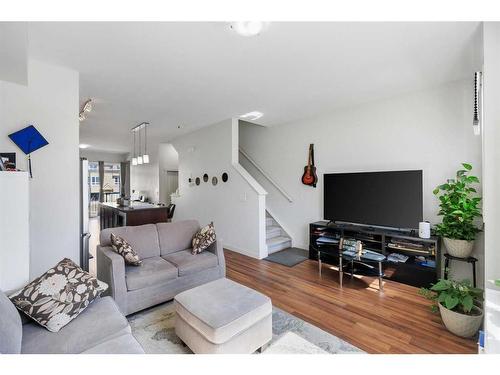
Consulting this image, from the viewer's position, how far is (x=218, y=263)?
111 inches

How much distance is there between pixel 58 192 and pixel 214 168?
2795mm

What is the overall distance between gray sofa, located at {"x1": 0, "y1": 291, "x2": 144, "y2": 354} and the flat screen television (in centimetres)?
324

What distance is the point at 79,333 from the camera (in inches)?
52.8

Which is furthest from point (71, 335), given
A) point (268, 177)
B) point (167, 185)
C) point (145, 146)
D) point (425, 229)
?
point (167, 185)

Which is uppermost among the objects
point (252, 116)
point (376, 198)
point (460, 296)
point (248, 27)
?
point (252, 116)

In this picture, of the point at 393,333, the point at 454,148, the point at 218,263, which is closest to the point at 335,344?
the point at 393,333

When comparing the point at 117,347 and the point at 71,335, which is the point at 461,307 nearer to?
the point at 117,347

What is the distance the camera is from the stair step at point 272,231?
4.58m

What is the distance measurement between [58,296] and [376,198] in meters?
3.65

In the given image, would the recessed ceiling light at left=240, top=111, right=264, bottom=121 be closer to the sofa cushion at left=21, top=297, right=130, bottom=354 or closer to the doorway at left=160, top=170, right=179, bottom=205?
the sofa cushion at left=21, top=297, right=130, bottom=354

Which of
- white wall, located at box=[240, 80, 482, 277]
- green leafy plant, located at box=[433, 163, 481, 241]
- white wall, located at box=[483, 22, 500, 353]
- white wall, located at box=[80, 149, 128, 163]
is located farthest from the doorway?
white wall, located at box=[483, 22, 500, 353]

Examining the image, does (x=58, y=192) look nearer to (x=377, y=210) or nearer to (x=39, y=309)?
(x=39, y=309)

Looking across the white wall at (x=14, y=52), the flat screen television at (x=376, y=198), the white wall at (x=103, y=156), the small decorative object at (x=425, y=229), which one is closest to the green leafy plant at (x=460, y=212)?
the small decorative object at (x=425, y=229)

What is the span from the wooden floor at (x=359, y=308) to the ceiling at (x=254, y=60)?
99.4 inches
